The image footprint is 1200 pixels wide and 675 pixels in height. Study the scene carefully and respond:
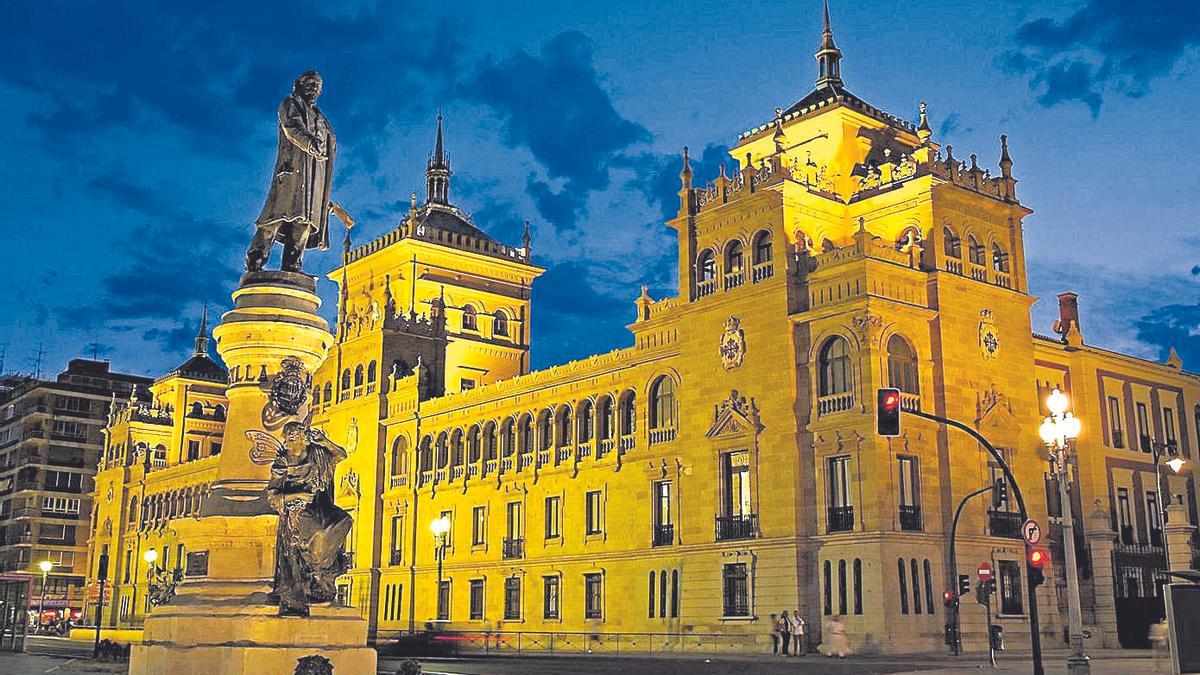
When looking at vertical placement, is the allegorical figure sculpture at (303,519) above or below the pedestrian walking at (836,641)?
above

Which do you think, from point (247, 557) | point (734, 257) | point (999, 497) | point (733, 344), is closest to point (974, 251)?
point (734, 257)

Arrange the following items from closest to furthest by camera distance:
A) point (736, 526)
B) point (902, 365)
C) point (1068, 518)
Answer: point (1068, 518), point (902, 365), point (736, 526)

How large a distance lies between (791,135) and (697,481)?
15.0 meters

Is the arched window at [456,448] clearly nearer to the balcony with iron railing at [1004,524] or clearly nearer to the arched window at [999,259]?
the arched window at [999,259]

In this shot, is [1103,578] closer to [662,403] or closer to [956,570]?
[956,570]

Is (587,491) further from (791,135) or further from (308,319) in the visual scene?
(308,319)

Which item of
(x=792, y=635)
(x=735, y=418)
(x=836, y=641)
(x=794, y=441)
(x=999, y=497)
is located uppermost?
(x=735, y=418)

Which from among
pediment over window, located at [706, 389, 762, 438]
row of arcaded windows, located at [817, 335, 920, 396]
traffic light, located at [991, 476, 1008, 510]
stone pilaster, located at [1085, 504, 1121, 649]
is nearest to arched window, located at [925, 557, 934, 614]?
traffic light, located at [991, 476, 1008, 510]

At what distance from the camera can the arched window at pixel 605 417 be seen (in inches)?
1999

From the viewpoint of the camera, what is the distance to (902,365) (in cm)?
4056

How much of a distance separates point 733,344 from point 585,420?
10812 mm

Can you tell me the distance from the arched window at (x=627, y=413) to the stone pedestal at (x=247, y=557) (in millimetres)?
32197

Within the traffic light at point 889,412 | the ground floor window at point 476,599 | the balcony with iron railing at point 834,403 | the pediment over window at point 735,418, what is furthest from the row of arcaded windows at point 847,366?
the ground floor window at point 476,599

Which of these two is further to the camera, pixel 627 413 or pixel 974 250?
pixel 627 413
